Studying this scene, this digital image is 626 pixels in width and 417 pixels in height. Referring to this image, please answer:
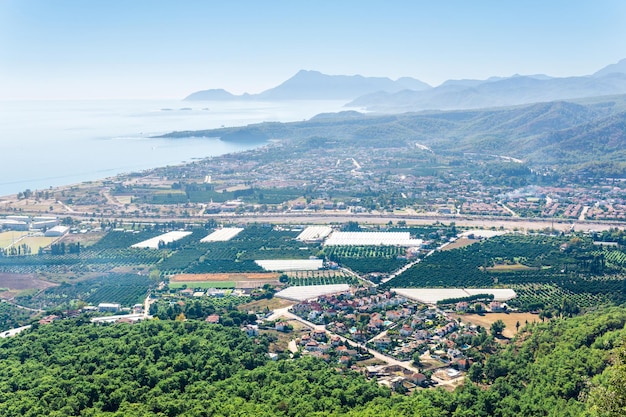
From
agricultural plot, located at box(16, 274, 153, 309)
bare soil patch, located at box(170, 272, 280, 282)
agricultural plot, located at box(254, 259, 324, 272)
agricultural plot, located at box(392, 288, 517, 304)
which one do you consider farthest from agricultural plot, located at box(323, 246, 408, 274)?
agricultural plot, located at box(16, 274, 153, 309)

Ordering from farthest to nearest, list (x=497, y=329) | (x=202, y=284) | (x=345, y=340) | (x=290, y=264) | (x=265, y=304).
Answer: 1. (x=290, y=264)
2. (x=202, y=284)
3. (x=265, y=304)
4. (x=497, y=329)
5. (x=345, y=340)

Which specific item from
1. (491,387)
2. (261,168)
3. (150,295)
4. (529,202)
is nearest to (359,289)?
(150,295)

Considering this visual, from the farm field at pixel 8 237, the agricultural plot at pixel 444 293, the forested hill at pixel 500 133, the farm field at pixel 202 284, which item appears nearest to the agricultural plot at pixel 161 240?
the farm field at pixel 202 284

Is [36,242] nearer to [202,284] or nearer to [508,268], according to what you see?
[202,284]

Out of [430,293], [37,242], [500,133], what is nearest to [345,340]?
[430,293]

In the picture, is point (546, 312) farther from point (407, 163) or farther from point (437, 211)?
point (407, 163)

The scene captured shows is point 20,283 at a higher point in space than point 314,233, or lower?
lower

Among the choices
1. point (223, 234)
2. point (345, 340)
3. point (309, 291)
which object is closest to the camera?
point (345, 340)
